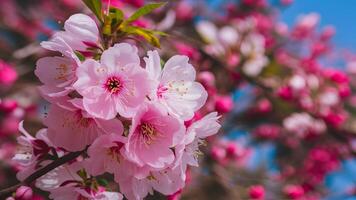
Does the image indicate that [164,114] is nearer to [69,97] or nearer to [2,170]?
[69,97]

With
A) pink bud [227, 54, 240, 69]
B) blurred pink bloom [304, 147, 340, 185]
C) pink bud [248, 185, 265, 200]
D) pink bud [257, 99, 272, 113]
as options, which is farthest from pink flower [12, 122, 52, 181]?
blurred pink bloom [304, 147, 340, 185]

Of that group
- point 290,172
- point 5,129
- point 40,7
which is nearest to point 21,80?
point 5,129

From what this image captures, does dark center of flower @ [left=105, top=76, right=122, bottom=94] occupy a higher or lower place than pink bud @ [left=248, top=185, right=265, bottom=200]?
lower

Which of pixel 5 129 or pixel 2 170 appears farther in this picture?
pixel 5 129

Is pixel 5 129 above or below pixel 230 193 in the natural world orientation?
below

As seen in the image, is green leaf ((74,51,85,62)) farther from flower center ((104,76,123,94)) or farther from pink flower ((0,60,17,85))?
pink flower ((0,60,17,85))

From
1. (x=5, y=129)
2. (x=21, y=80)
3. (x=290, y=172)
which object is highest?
(x=290, y=172)

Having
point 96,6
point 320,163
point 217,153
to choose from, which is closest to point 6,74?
point 217,153
